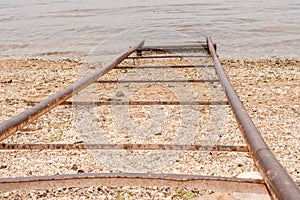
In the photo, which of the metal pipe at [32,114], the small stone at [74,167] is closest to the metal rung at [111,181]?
the metal pipe at [32,114]

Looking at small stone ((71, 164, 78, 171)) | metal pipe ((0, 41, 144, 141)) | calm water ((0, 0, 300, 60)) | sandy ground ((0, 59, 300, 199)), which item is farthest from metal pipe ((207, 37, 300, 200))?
calm water ((0, 0, 300, 60))

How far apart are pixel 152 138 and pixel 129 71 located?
4.61 meters

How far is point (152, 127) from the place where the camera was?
474cm

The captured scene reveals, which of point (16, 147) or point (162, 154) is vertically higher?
point (16, 147)

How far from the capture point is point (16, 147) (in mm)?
2541

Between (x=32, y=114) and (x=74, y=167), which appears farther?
(x=74, y=167)

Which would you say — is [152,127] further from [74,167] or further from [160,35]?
[160,35]

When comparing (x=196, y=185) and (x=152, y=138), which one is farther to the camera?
(x=152, y=138)

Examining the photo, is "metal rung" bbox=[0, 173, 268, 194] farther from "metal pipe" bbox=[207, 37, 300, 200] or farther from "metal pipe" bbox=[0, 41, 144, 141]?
"metal pipe" bbox=[0, 41, 144, 141]

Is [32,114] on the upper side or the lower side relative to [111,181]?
upper

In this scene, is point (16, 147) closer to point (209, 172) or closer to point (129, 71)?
point (209, 172)

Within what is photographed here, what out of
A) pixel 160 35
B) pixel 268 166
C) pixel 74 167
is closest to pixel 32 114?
pixel 74 167

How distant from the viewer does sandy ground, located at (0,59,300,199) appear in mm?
3373

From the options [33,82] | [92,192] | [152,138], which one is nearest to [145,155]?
[152,138]
